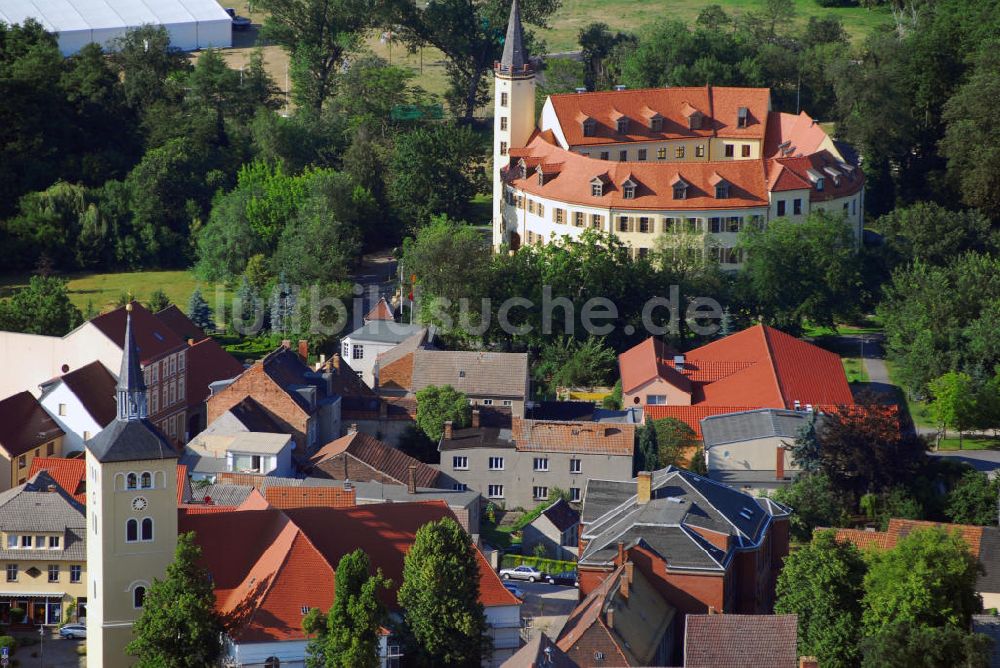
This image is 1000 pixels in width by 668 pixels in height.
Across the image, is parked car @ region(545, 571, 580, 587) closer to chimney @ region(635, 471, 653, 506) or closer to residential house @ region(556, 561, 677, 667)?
chimney @ region(635, 471, 653, 506)

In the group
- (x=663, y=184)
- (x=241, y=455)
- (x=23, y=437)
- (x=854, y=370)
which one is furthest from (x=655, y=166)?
(x=23, y=437)

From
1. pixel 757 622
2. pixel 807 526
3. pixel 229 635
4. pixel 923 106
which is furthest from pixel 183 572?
pixel 923 106

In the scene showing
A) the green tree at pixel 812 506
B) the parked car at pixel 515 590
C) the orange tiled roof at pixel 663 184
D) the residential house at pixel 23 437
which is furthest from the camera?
the orange tiled roof at pixel 663 184

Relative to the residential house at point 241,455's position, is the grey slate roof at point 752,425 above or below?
above

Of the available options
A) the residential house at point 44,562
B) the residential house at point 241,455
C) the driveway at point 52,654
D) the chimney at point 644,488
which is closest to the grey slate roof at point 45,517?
the residential house at point 44,562

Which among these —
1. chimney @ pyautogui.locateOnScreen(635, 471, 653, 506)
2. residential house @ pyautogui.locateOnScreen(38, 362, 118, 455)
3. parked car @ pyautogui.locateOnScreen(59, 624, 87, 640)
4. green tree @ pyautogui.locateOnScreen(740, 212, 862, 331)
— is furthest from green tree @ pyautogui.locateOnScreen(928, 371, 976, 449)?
parked car @ pyautogui.locateOnScreen(59, 624, 87, 640)

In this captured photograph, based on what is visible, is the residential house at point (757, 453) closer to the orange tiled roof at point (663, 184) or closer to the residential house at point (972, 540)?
the residential house at point (972, 540)

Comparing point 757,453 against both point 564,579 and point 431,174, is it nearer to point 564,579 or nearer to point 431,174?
point 564,579
